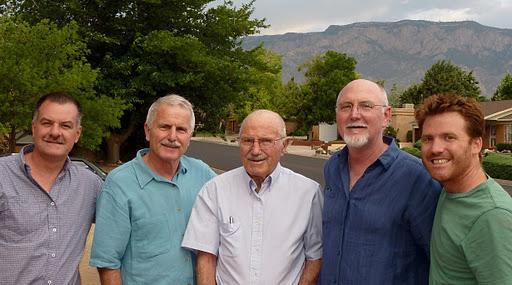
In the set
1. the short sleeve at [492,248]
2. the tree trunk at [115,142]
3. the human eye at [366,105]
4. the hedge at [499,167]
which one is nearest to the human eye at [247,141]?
the human eye at [366,105]

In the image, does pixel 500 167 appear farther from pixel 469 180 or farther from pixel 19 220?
pixel 19 220

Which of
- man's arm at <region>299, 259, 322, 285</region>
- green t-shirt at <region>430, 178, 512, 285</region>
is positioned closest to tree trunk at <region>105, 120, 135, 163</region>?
man's arm at <region>299, 259, 322, 285</region>

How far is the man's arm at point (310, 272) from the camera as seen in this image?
333 cm

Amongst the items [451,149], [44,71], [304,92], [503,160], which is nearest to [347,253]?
[451,149]

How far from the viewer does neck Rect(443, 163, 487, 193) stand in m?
2.62

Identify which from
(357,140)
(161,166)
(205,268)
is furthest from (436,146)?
(161,166)

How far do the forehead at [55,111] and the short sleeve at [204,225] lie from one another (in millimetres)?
964

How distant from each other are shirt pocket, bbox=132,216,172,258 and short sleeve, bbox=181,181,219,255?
151 mm

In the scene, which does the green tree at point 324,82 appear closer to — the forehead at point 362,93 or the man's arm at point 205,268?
the forehead at point 362,93

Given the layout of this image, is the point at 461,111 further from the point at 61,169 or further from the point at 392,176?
the point at 61,169

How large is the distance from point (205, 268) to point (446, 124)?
1.64 metres

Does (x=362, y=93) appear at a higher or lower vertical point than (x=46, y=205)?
higher

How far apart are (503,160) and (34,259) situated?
23806mm

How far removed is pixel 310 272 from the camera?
132 inches
